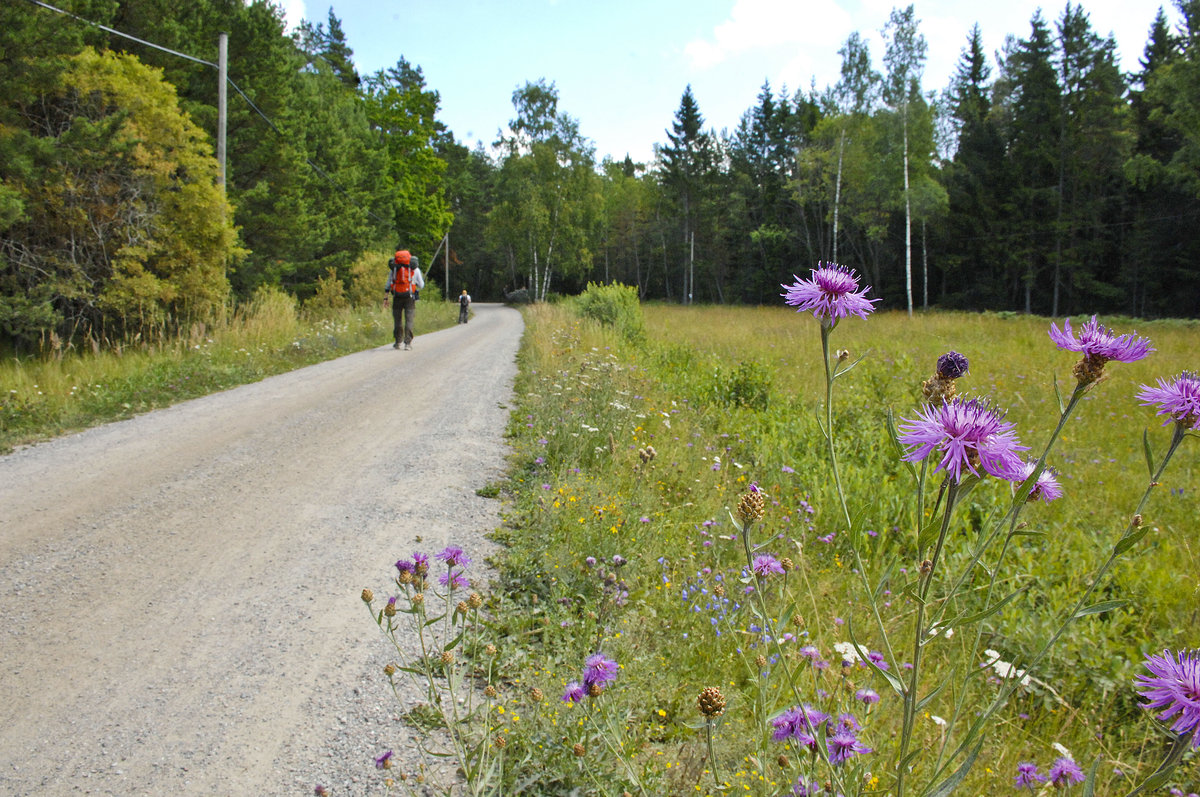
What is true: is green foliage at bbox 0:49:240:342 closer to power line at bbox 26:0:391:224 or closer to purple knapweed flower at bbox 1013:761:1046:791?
power line at bbox 26:0:391:224

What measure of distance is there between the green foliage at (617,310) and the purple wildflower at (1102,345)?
38.4 ft

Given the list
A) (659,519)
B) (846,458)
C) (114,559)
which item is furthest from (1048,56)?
(114,559)

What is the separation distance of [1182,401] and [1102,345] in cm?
14

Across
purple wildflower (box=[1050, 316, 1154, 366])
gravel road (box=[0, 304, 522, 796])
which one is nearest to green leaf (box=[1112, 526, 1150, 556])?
purple wildflower (box=[1050, 316, 1154, 366])

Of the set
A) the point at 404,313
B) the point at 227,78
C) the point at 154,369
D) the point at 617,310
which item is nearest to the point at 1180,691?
the point at 154,369

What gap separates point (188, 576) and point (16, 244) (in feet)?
31.1

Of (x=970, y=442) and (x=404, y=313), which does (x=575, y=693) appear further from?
Result: (x=404, y=313)

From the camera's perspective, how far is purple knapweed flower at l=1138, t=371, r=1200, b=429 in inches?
41.2

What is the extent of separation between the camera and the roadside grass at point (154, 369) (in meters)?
5.90

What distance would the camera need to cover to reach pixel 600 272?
61000 mm

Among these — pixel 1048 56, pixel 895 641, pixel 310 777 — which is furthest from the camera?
pixel 1048 56

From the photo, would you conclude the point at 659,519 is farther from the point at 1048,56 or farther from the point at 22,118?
the point at 1048,56

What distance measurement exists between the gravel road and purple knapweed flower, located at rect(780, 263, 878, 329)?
72.8 inches

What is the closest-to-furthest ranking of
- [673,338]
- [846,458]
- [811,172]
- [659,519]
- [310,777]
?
[310,777], [659,519], [846,458], [673,338], [811,172]
